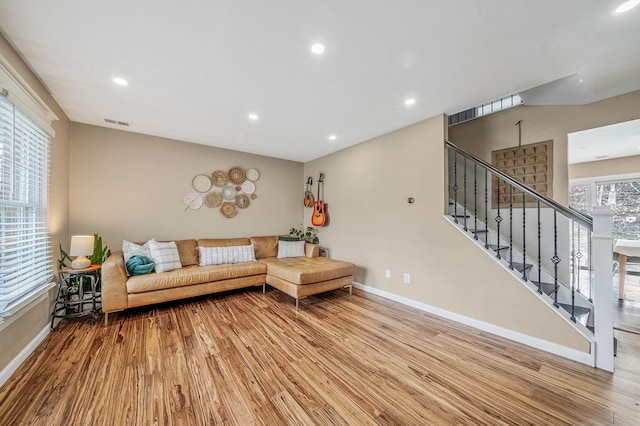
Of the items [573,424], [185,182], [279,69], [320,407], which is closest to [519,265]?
[573,424]

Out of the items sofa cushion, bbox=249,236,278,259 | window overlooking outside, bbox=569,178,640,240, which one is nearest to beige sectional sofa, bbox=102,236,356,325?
sofa cushion, bbox=249,236,278,259

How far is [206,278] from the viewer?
330 cm

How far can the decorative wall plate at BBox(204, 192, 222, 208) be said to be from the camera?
4.24 metres

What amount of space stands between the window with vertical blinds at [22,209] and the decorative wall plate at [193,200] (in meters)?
1.70

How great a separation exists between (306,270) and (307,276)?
0.37 feet

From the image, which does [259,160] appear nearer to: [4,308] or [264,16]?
[264,16]

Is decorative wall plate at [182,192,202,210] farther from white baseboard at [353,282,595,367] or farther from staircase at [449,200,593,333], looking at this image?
staircase at [449,200,593,333]

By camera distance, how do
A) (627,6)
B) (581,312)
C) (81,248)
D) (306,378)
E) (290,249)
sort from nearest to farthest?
(627,6), (306,378), (581,312), (81,248), (290,249)

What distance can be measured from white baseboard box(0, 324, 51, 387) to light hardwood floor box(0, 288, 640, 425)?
0.04 meters

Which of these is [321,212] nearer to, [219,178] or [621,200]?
[219,178]

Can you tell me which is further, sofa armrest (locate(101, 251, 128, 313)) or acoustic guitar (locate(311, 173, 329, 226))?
acoustic guitar (locate(311, 173, 329, 226))

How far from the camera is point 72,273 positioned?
261 centimetres

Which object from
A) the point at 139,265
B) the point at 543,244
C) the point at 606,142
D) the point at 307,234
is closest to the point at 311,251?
the point at 307,234

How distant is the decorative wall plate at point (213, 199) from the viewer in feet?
13.9
